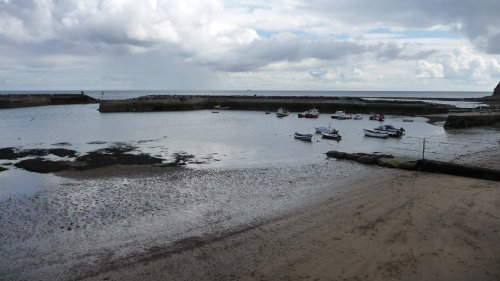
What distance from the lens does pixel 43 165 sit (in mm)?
24891

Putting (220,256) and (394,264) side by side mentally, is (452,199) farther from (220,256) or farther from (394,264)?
(220,256)

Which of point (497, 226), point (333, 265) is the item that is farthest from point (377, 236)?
point (497, 226)

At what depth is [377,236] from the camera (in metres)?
11.5

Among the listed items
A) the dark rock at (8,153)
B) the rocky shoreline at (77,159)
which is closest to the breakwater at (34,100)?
the dark rock at (8,153)

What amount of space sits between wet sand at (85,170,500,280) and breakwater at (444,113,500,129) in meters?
34.7

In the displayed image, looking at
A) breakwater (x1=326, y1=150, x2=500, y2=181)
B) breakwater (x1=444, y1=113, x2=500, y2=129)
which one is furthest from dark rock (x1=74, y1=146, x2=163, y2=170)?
breakwater (x1=444, y1=113, x2=500, y2=129)

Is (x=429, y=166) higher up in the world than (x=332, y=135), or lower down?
higher up

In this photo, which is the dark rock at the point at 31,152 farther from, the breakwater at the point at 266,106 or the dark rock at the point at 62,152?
the breakwater at the point at 266,106

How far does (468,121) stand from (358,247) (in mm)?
43133

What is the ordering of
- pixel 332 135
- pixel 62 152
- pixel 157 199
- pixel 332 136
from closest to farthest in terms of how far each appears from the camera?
pixel 157 199 → pixel 62 152 → pixel 332 136 → pixel 332 135

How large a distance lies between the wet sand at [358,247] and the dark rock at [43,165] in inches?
585

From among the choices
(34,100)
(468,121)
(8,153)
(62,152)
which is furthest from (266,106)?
(8,153)

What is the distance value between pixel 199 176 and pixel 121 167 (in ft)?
17.2

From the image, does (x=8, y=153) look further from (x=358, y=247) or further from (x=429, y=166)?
(x=358, y=247)
